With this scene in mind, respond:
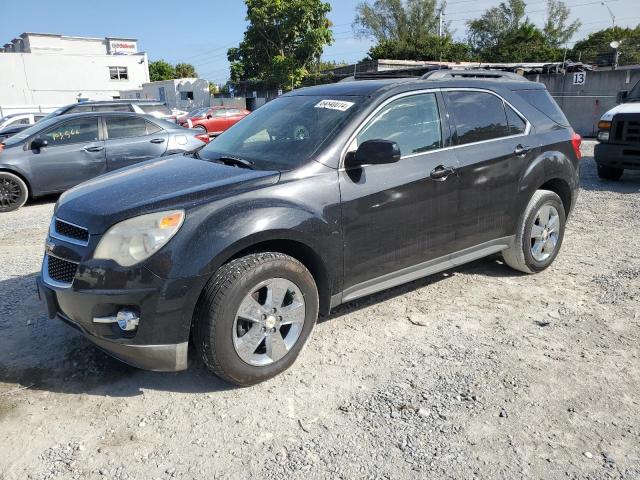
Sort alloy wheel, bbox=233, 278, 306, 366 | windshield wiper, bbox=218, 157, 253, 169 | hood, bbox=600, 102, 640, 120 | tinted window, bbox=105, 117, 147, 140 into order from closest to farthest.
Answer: alloy wheel, bbox=233, 278, 306, 366, windshield wiper, bbox=218, 157, 253, 169, hood, bbox=600, 102, 640, 120, tinted window, bbox=105, 117, 147, 140

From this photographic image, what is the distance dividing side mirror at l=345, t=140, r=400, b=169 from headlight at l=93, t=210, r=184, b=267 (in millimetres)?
1220

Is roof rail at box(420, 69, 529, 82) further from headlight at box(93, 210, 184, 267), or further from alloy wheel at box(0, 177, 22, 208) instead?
alloy wheel at box(0, 177, 22, 208)

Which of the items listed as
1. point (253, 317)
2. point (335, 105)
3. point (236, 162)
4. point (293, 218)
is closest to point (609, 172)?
point (335, 105)

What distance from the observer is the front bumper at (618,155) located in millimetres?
8883

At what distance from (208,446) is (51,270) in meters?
1.48

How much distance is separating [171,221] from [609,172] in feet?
30.5

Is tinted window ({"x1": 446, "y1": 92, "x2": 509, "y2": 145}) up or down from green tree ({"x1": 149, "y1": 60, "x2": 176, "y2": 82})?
down

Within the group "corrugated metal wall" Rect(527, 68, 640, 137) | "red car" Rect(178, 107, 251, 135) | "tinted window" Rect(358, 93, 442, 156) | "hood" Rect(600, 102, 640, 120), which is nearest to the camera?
"tinted window" Rect(358, 93, 442, 156)

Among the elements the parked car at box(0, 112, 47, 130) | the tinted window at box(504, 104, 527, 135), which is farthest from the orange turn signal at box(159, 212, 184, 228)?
the parked car at box(0, 112, 47, 130)

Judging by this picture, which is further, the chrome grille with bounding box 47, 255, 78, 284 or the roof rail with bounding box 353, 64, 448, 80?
the roof rail with bounding box 353, 64, 448, 80

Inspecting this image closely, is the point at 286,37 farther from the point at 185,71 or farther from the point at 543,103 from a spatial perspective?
the point at 185,71

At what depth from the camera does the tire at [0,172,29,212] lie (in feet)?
27.9

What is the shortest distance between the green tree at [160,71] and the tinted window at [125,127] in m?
77.0

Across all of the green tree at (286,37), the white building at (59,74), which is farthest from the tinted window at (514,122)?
the white building at (59,74)
